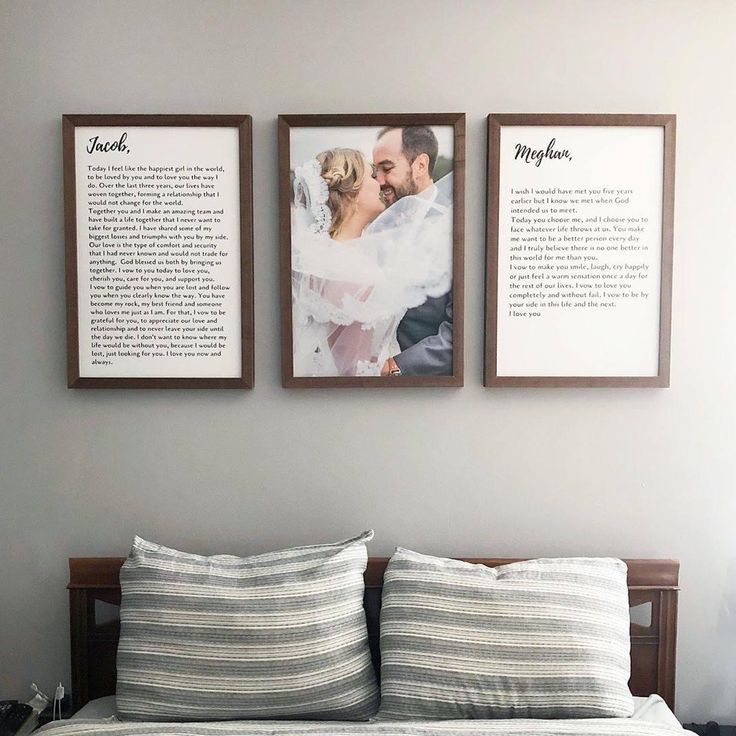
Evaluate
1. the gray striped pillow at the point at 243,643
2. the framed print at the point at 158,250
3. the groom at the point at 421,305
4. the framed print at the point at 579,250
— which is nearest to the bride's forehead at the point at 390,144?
the groom at the point at 421,305

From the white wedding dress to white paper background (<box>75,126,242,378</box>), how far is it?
16 centimetres

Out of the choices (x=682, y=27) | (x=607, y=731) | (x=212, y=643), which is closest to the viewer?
(x=607, y=731)

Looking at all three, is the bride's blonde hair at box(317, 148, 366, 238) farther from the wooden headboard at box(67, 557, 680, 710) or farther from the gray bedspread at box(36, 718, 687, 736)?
the gray bedspread at box(36, 718, 687, 736)

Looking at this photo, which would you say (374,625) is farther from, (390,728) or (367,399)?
(367,399)

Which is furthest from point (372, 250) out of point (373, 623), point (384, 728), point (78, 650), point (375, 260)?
point (78, 650)

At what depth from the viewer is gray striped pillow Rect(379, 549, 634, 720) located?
1703mm

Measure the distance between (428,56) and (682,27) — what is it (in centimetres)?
66

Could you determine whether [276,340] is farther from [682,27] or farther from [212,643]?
[682,27]

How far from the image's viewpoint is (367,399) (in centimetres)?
201

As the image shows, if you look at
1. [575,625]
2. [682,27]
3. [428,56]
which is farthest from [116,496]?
[682,27]

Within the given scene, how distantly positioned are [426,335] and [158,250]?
73cm

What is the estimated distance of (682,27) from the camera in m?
1.95

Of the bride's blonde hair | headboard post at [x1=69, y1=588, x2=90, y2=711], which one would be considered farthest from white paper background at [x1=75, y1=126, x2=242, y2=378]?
headboard post at [x1=69, y1=588, x2=90, y2=711]

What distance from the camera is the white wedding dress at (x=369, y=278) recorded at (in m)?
1.96
